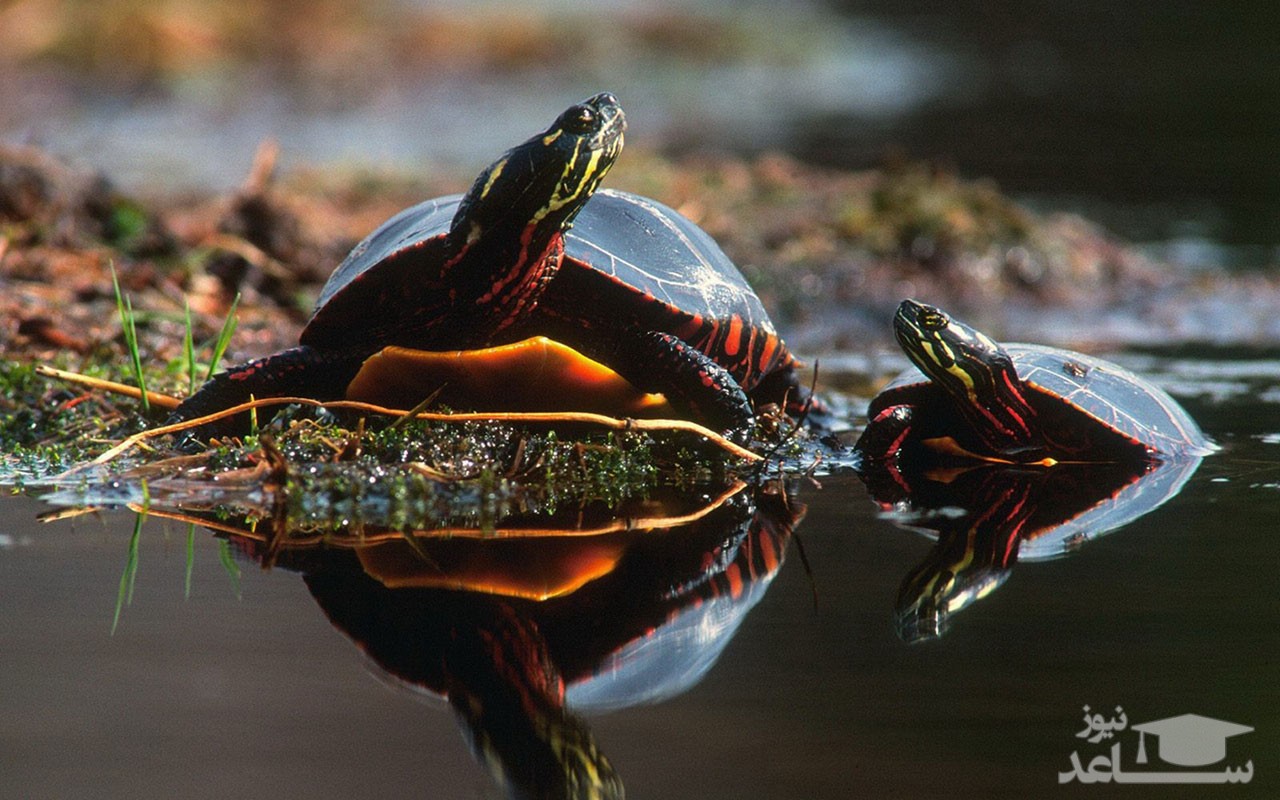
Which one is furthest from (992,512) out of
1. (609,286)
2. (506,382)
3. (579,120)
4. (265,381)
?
(265,381)

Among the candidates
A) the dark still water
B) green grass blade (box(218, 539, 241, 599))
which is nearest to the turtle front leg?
the dark still water

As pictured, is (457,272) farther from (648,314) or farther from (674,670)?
(674,670)

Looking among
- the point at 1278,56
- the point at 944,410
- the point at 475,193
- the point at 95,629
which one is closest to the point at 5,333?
the point at 475,193

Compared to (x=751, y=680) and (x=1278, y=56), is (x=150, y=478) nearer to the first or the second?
(x=751, y=680)

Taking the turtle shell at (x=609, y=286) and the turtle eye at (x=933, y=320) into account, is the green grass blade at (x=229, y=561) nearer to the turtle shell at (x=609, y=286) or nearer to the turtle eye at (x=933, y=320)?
the turtle shell at (x=609, y=286)

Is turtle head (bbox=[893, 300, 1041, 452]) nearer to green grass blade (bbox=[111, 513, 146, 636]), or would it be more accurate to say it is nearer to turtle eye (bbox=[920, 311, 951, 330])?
turtle eye (bbox=[920, 311, 951, 330])

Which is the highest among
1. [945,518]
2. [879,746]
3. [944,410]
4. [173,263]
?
[173,263]
